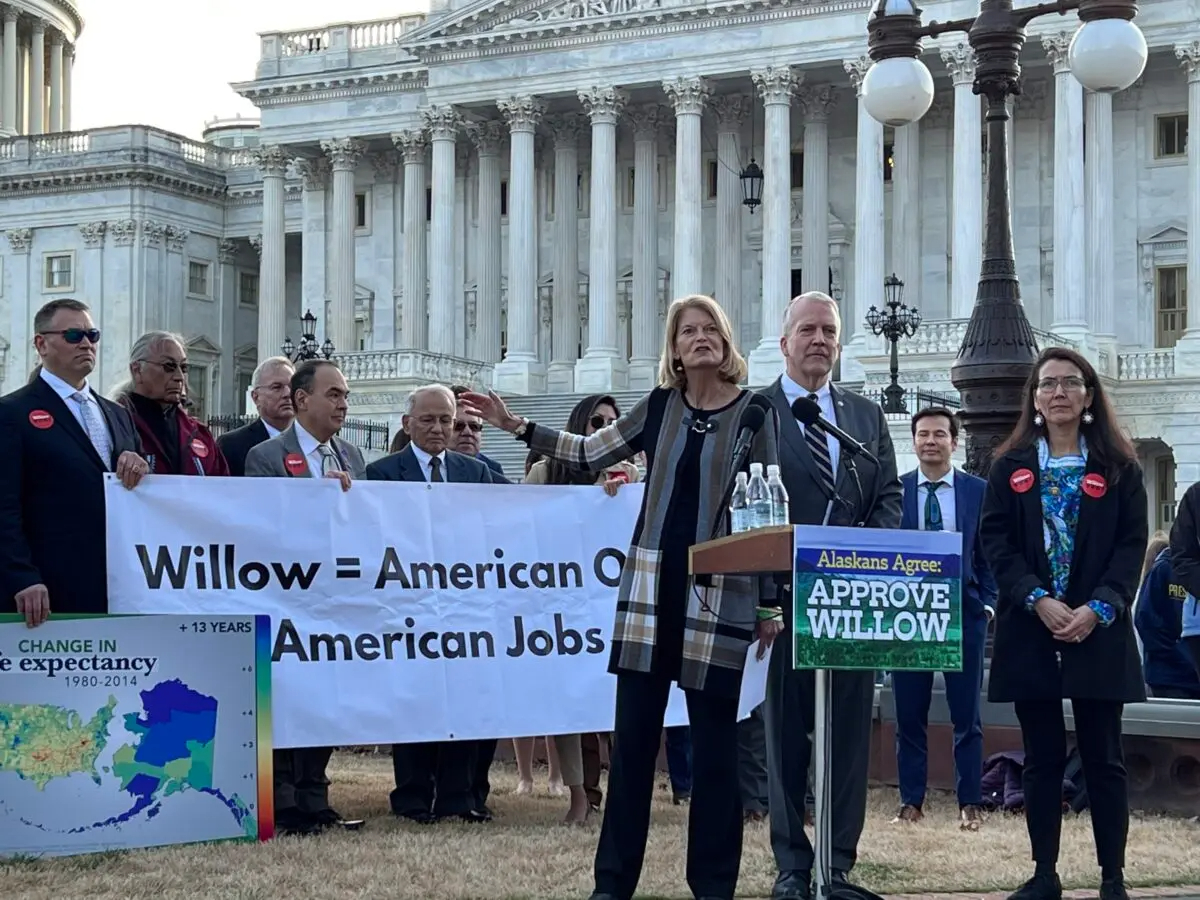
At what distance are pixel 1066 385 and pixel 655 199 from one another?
45.5m

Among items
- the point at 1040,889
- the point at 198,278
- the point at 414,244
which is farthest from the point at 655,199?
the point at 1040,889

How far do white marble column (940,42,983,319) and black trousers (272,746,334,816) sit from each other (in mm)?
35940

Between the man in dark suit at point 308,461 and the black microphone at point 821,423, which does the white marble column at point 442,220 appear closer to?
the man in dark suit at point 308,461

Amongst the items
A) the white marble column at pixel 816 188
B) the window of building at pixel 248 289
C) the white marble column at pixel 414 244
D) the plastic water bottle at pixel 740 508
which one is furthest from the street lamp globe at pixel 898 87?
the window of building at pixel 248 289

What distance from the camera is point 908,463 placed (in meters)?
37.3

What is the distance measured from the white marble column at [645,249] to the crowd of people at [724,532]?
42.2 m

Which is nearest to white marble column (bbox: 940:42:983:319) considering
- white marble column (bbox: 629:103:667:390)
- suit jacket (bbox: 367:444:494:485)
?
white marble column (bbox: 629:103:667:390)

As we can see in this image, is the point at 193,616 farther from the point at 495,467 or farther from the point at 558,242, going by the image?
the point at 558,242

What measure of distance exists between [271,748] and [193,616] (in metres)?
0.80

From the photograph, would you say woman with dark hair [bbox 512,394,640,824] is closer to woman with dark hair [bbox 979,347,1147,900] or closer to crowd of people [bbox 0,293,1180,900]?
crowd of people [bbox 0,293,1180,900]

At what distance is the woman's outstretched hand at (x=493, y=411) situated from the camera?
28.4ft

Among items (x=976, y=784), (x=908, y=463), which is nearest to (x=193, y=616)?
(x=976, y=784)

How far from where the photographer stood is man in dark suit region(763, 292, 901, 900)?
8523mm

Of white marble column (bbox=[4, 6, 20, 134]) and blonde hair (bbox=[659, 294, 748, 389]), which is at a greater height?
white marble column (bbox=[4, 6, 20, 134])
